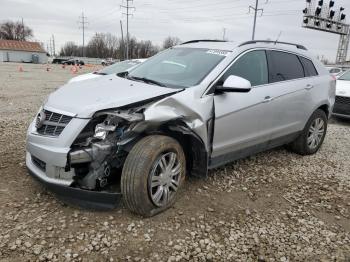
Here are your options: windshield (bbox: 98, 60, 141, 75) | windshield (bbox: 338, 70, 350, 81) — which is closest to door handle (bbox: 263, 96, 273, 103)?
windshield (bbox: 98, 60, 141, 75)

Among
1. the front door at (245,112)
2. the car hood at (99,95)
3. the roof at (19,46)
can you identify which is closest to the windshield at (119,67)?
the front door at (245,112)

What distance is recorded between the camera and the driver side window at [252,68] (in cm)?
430

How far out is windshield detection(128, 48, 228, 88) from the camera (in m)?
4.09

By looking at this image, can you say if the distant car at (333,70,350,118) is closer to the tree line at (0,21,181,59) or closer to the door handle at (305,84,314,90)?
the door handle at (305,84,314,90)

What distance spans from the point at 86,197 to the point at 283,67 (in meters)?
3.29

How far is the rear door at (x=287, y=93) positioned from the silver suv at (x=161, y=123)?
0.02m

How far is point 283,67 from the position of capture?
199 inches

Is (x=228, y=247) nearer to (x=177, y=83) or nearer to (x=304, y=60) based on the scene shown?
(x=177, y=83)

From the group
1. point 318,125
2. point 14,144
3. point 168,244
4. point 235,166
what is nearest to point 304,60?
point 318,125

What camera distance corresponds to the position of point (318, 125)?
586 centimetres

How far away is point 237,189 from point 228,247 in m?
1.25

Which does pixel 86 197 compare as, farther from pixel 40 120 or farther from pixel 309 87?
pixel 309 87

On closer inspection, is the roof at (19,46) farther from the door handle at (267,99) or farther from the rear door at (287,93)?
the door handle at (267,99)

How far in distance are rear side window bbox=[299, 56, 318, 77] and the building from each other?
73852mm
